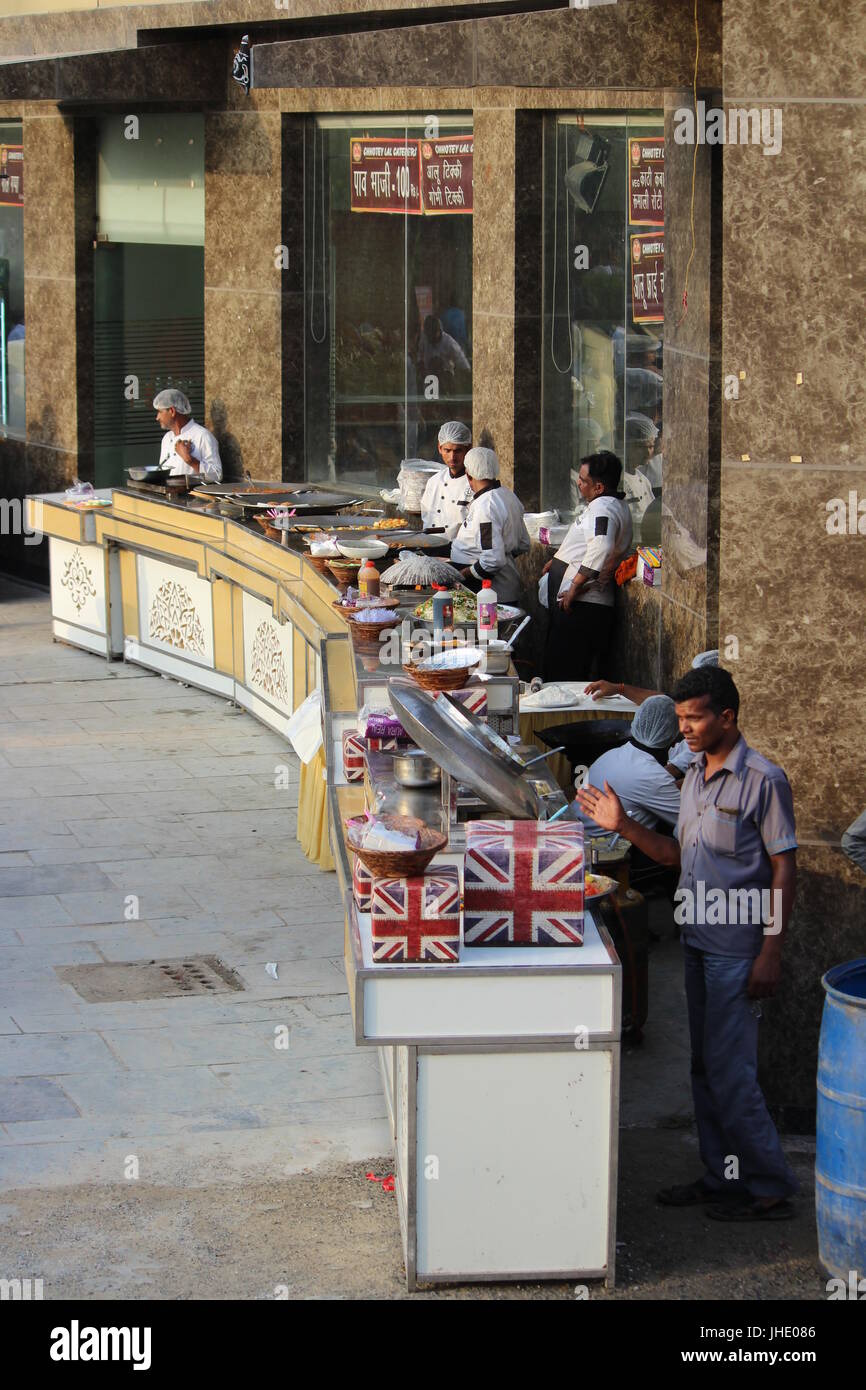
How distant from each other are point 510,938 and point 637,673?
5.64 m

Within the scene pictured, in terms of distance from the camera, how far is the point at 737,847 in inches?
249

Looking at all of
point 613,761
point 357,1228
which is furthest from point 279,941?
point 357,1228

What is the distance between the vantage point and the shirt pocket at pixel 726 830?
20.7 feet

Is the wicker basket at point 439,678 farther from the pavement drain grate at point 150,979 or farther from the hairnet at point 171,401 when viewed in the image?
the hairnet at point 171,401

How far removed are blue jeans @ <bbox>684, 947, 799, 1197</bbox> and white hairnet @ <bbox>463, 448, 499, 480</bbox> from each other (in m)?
6.12

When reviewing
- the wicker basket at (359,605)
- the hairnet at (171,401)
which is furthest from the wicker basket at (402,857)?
the hairnet at (171,401)

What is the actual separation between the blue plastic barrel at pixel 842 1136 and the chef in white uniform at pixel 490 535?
6.29m

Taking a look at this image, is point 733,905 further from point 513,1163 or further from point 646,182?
point 646,182

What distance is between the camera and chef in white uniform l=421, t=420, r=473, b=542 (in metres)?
12.7

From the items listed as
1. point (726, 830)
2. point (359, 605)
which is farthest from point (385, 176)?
point (726, 830)

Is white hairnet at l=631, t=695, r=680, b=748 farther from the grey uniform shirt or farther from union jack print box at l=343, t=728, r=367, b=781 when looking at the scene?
the grey uniform shirt

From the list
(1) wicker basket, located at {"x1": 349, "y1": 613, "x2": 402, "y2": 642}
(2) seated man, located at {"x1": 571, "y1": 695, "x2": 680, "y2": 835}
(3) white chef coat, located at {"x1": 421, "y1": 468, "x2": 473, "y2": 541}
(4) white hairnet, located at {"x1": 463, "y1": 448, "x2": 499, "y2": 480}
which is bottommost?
(2) seated man, located at {"x1": 571, "y1": 695, "x2": 680, "y2": 835}

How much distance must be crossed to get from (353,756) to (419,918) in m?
2.13

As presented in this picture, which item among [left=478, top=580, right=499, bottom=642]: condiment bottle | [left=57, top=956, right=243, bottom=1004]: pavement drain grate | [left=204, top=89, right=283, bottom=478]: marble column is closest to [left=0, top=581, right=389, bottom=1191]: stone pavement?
[left=57, top=956, right=243, bottom=1004]: pavement drain grate
